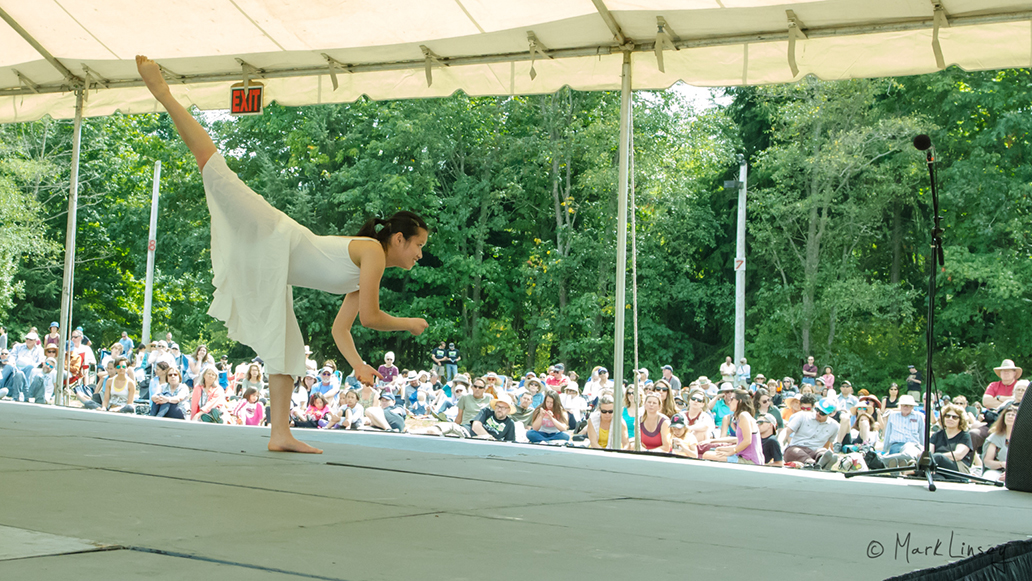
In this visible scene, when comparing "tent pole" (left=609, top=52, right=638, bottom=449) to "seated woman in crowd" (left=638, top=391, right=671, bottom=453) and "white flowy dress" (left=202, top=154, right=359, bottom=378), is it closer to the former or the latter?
"seated woman in crowd" (left=638, top=391, right=671, bottom=453)

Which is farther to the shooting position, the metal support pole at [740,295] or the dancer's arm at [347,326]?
the metal support pole at [740,295]

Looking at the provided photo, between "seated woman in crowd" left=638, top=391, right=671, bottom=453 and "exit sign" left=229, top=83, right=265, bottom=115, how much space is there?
4719mm

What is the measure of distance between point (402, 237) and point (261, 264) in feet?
2.05

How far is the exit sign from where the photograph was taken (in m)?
7.96

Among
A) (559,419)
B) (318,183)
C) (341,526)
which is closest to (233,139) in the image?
(318,183)

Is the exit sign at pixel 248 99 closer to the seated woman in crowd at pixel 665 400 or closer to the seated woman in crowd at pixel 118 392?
the seated woman in crowd at pixel 665 400

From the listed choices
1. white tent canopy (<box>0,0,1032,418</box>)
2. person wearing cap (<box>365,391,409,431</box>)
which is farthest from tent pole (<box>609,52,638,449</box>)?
person wearing cap (<box>365,391,409,431</box>)

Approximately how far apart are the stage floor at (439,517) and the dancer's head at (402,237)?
0.93m

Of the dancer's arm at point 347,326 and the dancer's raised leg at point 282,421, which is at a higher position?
the dancer's arm at point 347,326

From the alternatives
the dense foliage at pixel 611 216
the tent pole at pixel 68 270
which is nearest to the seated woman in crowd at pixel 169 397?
the tent pole at pixel 68 270

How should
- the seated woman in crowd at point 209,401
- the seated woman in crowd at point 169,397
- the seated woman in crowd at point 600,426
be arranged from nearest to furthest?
1. the seated woman in crowd at point 600,426
2. the seated woman in crowd at point 169,397
3. the seated woman in crowd at point 209,401

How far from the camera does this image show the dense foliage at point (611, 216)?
981 inches

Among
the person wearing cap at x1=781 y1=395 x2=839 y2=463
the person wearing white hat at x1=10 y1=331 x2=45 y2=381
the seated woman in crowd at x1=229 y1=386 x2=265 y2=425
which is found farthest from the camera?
the person wearing white hat at x1=10 y1=331 x2=45 y2=381

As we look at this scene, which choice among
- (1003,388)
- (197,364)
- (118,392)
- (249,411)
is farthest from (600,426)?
(197,364)
